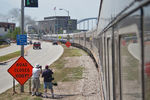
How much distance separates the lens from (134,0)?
178 cm

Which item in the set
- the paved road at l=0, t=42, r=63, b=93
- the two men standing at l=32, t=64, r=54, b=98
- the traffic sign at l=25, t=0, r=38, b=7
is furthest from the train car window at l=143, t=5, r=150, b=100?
the paved road at l=0, t=42, r=63, b=93

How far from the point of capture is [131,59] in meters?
2.02

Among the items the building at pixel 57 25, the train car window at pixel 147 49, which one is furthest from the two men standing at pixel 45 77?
the building at pixel 57 25

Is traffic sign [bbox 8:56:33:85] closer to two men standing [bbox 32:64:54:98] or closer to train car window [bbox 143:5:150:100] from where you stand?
two men standing [bbox 32:64:54:98]

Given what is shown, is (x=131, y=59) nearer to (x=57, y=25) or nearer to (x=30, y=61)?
(x=30, y=61)

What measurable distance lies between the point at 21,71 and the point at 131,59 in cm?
988

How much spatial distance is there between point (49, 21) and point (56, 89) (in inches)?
7155

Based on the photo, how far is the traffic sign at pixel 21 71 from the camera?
37.2 feet

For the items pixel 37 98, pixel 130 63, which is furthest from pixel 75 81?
pixel 130 63

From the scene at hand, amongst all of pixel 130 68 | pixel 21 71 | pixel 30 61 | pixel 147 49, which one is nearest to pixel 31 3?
pixel 21 71

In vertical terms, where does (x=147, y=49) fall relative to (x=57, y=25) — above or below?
below

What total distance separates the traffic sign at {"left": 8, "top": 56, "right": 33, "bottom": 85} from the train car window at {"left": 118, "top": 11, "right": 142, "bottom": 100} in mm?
9335

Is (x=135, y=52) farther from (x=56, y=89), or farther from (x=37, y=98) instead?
(x=56, y=89)

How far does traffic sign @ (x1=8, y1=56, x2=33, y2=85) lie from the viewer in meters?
11.3
